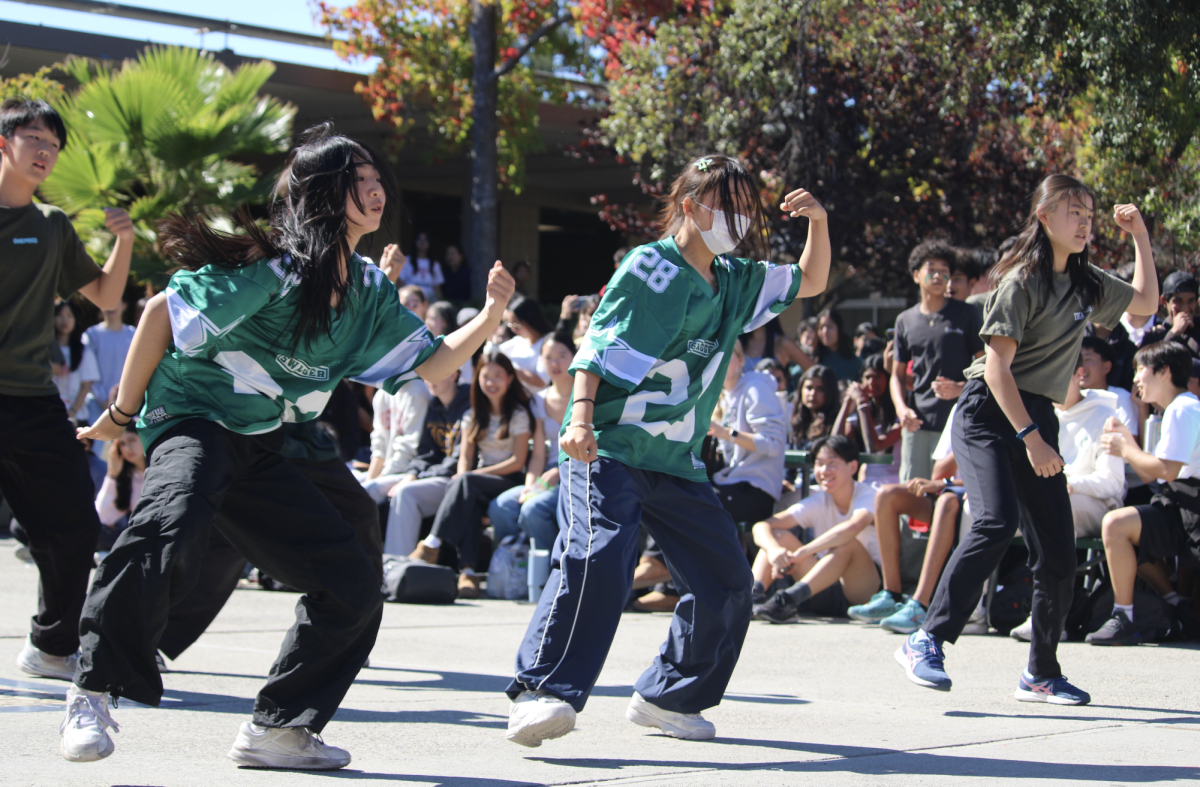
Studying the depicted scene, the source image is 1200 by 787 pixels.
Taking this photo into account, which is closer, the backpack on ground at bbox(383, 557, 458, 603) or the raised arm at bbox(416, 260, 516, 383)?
the raised arm at bbox(416, 260, 516, 383)

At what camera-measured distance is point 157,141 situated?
527 inches

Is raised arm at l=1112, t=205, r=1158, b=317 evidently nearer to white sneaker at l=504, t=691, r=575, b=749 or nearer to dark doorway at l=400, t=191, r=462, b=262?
white sneaker at l=504, t=691, r=575, b=749

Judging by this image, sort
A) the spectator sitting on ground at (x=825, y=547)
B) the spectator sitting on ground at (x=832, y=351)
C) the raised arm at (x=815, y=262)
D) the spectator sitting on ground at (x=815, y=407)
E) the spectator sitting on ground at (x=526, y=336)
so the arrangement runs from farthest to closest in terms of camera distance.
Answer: the spectator sitting on ground at (x=832, y=351), the spectator sitting on ground at (x=526, y=336), the spectator sitting on ground at (x=815, y=407), the spectator sitting on ground at (x=825, y=547), the raised arm at (x=815, y=262)

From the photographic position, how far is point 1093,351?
23.1ft

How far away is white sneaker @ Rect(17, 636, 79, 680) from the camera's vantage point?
4586 mm

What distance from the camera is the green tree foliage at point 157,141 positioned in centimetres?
1313

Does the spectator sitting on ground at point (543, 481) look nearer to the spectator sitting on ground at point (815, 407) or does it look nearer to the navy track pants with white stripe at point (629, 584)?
the spectator sitting on ground at point (815, 407)

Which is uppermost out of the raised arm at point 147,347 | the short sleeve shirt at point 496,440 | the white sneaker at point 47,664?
the raised arm at point 147,347

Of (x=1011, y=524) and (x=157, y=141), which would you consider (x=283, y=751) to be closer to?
(x=1011, y=524)

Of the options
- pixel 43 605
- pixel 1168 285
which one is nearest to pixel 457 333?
pixel 43 605

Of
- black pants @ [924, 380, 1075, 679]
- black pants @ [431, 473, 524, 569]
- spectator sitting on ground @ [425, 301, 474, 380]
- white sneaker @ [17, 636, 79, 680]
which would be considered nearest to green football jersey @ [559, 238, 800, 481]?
black pants @ [924, 380, 1075, 679]

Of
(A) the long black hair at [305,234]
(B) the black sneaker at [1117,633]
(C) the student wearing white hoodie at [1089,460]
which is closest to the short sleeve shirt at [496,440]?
(C) the student wearing white hoodie at [1089,460]

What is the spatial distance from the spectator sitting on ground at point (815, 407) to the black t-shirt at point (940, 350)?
4.16 feet

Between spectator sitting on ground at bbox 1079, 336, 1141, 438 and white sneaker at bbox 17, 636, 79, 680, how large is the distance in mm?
5206
